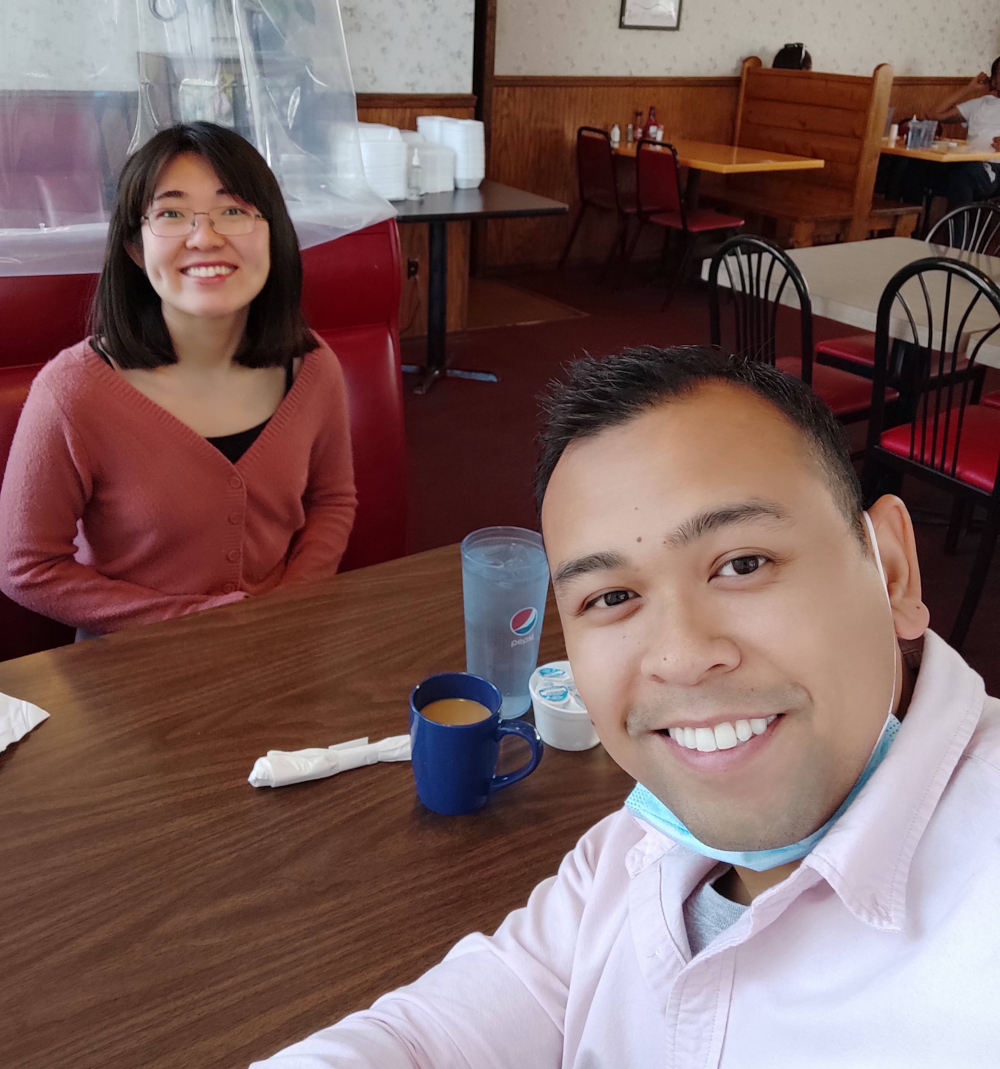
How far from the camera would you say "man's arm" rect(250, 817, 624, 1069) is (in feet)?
2.33

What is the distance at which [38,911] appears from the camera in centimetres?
78

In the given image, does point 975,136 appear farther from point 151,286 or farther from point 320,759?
point 320,759

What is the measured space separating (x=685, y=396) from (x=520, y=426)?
3414mm

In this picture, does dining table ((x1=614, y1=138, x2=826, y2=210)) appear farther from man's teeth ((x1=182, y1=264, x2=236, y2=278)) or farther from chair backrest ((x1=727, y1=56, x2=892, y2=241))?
man's teeth ((x1=182, y1=264, x2=236, y2=278))

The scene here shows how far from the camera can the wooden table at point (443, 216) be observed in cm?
375

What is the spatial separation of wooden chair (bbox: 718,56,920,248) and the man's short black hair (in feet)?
18.0

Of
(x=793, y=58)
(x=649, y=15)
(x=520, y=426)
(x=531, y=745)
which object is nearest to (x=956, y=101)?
(x=793, y=58)

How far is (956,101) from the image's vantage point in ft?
23.1

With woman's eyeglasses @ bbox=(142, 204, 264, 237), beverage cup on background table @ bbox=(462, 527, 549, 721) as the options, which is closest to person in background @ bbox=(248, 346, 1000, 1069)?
beverage cup on background table @ bbox=(462, 527, 549, 721)

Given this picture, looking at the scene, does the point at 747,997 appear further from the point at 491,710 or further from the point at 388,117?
the point at 388,117

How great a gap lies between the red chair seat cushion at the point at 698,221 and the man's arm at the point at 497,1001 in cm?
523

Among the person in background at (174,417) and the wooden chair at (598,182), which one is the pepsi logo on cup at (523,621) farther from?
the wooden chair at (598,182)

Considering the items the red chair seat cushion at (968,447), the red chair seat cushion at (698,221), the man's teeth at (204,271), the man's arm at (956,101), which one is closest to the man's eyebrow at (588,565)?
the man's teeth at (204,271)

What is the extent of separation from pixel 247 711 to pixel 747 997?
594mm
